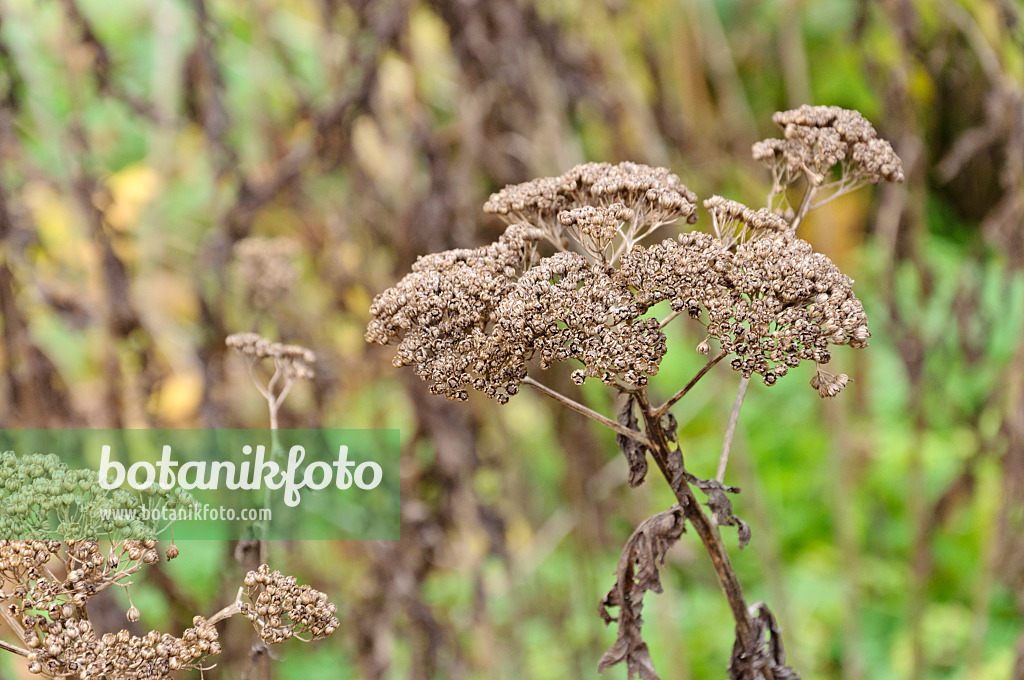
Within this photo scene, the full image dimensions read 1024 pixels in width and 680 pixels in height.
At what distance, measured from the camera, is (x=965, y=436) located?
3.69 metres

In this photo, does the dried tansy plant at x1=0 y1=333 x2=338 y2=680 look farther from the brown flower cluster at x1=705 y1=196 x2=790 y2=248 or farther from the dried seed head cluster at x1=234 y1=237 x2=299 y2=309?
the dried seed head cluster at x1=234 y1=237 x2=299 y2=309

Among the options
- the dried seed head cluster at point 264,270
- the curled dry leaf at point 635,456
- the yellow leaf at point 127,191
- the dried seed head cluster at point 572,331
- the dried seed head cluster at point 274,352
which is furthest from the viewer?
the yellow leaf at point 127,191

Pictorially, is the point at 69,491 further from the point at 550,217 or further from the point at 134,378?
the point at 134,378

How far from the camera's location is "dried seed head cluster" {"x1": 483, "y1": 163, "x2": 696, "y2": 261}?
2.76 ft

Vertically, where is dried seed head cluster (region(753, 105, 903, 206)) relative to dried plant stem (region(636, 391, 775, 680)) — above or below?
above

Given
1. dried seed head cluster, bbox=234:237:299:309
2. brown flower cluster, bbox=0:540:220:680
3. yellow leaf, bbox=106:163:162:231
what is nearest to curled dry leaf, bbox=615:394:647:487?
brown flower cluster, bbox=0:540:220:680

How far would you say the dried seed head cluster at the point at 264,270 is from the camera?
7.03 feet

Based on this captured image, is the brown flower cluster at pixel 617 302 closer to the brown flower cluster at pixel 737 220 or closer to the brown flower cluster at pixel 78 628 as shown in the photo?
the brown flower cluster at pixel 737 220

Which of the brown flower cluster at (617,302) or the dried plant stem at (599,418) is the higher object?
the brown flower cluster at (617,302)

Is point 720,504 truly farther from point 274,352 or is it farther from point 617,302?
point 274,352

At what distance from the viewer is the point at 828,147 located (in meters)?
0.95

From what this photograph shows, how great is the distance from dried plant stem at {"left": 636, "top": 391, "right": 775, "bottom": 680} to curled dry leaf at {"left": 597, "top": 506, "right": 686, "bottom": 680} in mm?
20

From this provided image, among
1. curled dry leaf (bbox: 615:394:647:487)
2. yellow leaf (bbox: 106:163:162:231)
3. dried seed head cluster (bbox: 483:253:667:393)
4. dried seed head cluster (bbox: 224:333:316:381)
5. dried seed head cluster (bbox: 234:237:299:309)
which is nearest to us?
dried seed head cluster (bbox: 483:253:667:393)

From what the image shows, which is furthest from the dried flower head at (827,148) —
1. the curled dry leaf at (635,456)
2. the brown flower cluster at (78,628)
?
the brown flower cluster at (78,628)
